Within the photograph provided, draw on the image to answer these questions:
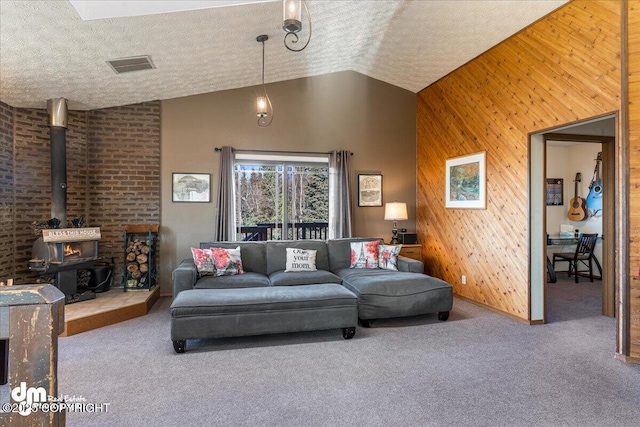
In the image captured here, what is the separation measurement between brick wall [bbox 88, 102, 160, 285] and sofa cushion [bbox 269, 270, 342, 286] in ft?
7.53

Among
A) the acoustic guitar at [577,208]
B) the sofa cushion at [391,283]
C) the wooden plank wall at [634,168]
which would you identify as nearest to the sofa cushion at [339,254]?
the sofa cushion at [391,283]

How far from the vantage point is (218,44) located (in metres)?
4.11

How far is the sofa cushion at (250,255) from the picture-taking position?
4727 millimetres

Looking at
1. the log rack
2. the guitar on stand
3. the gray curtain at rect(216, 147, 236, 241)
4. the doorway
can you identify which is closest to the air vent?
the gray curtain at rect(216, 147, 236, 241)

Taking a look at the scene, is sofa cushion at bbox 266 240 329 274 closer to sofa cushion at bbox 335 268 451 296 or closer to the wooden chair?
sofa cushion at bbox 335 268 451 296

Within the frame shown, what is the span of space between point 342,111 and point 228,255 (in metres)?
3.14

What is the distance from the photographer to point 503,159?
4363 millimetres

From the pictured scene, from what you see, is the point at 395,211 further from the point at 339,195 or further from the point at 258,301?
the point at 258,301

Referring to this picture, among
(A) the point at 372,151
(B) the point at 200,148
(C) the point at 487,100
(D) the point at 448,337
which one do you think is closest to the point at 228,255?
(B) the point at 200,148

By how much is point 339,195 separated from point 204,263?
8.18 ft

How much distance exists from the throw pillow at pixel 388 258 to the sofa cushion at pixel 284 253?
76 cm

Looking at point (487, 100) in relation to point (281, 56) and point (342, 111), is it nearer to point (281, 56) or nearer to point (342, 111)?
point (342, 111)

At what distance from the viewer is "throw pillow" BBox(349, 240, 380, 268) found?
4.91 m

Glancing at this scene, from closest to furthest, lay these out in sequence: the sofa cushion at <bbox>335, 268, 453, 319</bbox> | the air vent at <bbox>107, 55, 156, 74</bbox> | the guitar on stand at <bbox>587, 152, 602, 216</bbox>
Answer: the sofa cushion at <bbox>335, 268, 453, 319</bbox>
the air vent at <bbox>107, 55, 156, 74</bbox>
the guitar on stand at <bbox>587, 152, 602, 216</bbox>
